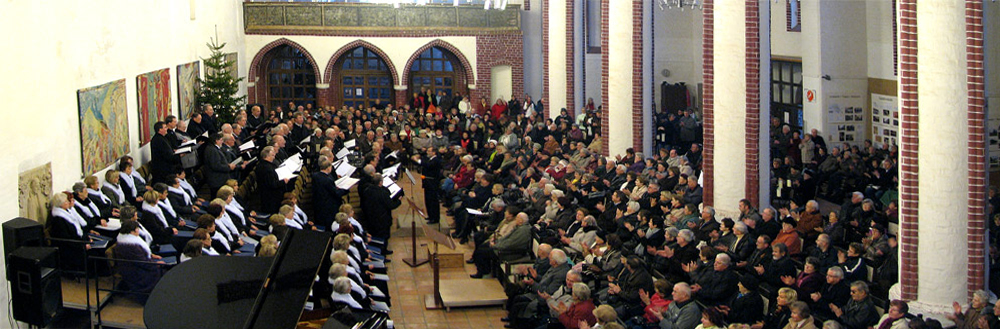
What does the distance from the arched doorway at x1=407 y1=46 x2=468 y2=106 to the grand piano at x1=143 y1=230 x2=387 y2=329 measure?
84.7 ft

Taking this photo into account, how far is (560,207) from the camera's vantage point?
15969mm

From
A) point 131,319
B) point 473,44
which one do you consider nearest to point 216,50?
point 473,44

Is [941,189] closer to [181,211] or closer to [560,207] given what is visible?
[560,207]

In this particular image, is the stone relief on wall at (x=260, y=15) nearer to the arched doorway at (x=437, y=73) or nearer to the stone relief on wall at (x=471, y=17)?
the arched doorway at (x=437, y=73)

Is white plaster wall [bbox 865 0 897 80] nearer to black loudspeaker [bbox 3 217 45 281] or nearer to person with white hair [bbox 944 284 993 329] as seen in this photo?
person with white hair [bbox 944 284 993 329]

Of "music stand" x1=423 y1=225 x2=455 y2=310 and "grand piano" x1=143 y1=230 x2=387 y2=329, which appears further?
"music stand" x1=423 y1=225 x2=455 y2=310

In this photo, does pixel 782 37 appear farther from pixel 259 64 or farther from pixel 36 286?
pixel 36 286

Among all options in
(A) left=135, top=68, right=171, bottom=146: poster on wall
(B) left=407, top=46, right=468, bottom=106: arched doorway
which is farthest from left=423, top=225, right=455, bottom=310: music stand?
(B) left=407, top=46, right=468, bottom=106: arched doorway

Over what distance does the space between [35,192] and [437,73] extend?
74.2 feet

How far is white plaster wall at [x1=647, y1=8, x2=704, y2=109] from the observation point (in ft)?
105

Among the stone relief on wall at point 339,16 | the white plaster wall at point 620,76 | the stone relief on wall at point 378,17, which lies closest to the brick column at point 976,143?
the white plaster wall at point 620,76

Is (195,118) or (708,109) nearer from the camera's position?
(708,109)

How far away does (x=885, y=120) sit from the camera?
874 inches

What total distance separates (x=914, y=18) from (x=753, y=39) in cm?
439
